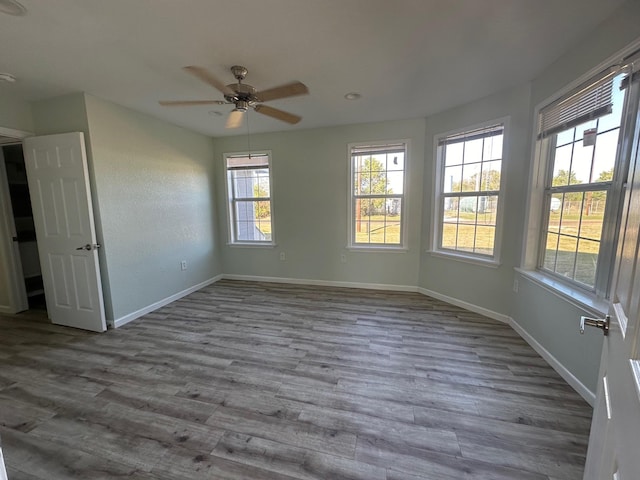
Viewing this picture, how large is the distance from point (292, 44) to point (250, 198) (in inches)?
116

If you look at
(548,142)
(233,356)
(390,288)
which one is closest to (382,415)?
(233,356)

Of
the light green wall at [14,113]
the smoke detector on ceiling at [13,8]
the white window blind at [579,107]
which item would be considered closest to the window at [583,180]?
the white window blind at [579,107]

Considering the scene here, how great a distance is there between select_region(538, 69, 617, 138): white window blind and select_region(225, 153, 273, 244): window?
3508 mm

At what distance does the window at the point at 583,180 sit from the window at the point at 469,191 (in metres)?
0.54

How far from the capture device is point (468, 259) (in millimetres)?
3258

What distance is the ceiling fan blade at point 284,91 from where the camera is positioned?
1.90 meters

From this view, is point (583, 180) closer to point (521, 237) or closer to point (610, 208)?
point (610, 208)

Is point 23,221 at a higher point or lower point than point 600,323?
higher

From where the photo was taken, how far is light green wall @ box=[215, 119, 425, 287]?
12.5ft

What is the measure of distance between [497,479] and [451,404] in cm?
49

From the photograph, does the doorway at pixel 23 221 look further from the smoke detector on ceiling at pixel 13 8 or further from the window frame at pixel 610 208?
the window frame at pixel 610 208

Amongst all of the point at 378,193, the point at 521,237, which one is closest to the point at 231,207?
the point at 378,193

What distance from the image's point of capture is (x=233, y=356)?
2.42m

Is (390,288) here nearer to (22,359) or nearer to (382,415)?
(382,415)
